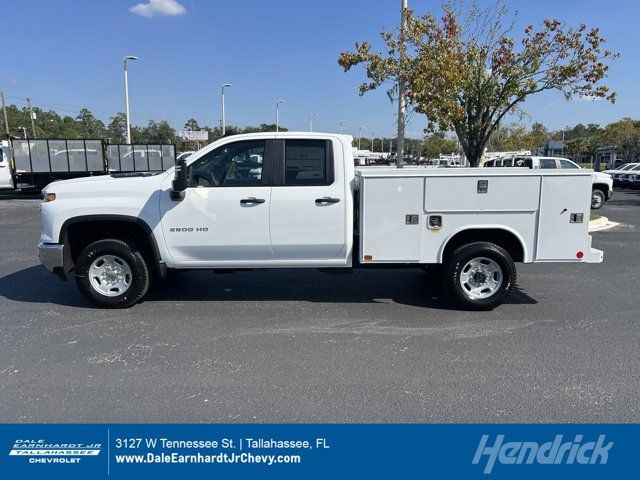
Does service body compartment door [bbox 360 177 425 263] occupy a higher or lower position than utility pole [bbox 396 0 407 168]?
lower

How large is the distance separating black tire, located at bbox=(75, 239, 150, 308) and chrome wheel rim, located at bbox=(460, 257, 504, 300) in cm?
375

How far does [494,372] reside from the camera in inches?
159

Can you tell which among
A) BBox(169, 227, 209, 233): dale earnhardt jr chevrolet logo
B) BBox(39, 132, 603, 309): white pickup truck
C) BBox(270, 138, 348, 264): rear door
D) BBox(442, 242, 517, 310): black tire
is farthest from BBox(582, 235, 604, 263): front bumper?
BBox(169, 227, 209, 233): dale earnhardt jr chevrolet logo

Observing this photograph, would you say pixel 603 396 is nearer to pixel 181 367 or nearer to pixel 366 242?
pixel 366 242

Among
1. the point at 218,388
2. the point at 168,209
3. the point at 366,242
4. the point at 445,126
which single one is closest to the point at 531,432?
the point at 218,388

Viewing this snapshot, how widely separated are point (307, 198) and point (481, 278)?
2.25 m

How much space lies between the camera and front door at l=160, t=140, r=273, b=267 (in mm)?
5332

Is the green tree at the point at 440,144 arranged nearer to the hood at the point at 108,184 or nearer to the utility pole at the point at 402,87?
the utility pole at the point at 402,87

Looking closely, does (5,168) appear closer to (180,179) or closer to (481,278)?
(180,179)

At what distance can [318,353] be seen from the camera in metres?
4.43

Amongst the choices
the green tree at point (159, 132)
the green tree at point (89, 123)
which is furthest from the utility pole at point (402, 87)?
the green tree at point (89, 123)

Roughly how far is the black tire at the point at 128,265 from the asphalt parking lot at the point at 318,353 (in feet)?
0.57

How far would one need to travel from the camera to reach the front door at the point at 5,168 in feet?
66.0

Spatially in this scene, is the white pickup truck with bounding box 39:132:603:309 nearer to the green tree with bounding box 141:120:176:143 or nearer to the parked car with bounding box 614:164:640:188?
the parked car with bounding box 614:164:640:188
